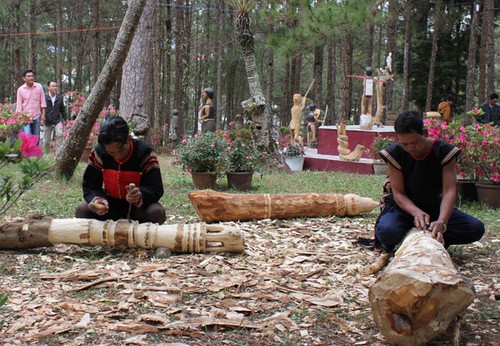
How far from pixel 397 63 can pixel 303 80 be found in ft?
48.8

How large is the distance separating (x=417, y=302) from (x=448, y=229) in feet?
5.68

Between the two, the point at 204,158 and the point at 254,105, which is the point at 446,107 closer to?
the point at 254,105

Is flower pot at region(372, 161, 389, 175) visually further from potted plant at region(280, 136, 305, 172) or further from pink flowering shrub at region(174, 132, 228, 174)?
pink flowering shrub at region(174, 132, 228, 174)

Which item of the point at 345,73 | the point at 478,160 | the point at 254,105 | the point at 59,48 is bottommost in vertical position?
the point at 478,160

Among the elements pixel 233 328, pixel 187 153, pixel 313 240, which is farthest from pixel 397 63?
pixel 233 328

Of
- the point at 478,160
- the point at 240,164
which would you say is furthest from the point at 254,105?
the point at 478,160

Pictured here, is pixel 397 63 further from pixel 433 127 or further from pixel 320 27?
pixel 433 127

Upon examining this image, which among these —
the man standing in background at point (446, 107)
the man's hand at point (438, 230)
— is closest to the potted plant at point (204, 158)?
the man's hand at point (438, 230)

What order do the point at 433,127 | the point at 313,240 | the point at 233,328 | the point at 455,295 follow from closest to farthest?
the point at 455,295 < the point at 233,328 < the point at 313,240 < the point at 433,127

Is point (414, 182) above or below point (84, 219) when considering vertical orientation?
above

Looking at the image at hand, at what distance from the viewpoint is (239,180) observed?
313 inches

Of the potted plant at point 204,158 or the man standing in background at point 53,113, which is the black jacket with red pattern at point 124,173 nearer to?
the potted plant at point 204,158

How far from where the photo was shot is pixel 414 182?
4.09 metres

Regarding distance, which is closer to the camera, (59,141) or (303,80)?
(59,141)
